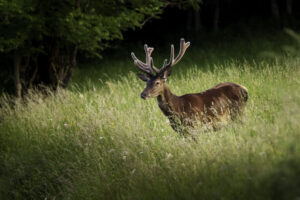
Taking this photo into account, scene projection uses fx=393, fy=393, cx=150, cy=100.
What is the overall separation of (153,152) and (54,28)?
6.25 meters

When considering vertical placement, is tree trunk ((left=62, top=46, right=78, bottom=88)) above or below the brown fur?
below

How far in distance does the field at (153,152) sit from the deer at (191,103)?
0.22 meters

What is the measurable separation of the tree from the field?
6.09 ft

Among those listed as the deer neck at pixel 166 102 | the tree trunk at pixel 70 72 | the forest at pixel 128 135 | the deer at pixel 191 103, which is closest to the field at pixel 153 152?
the forest at pixel 128 135

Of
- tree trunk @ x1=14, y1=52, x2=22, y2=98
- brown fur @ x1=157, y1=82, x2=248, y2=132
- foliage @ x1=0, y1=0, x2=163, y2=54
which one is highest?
foliage @ x1=0, y1=0, x2=163, y2=54

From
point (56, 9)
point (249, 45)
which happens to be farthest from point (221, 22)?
point (56, 9)

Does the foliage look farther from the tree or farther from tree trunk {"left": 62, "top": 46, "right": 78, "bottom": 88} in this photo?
tree trunk {"left": 62, "top": 46, "right": 78, "bottom": 88}

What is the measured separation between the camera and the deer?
5.49 meters

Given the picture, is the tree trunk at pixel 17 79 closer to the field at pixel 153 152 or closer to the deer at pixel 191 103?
the field at pixel 153 152

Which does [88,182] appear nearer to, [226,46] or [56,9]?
[56,9]

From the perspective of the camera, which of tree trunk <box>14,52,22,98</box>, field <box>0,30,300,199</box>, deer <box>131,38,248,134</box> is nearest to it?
field <box>0,30,300,199</box>

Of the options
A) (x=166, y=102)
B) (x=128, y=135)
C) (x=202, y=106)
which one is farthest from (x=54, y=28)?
(x=202, y=106)

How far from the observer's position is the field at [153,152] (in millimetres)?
3662

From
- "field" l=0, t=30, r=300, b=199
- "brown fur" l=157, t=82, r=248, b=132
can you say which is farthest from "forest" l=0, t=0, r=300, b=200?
"brown fur" l=157, t=82, r=248, b=132
